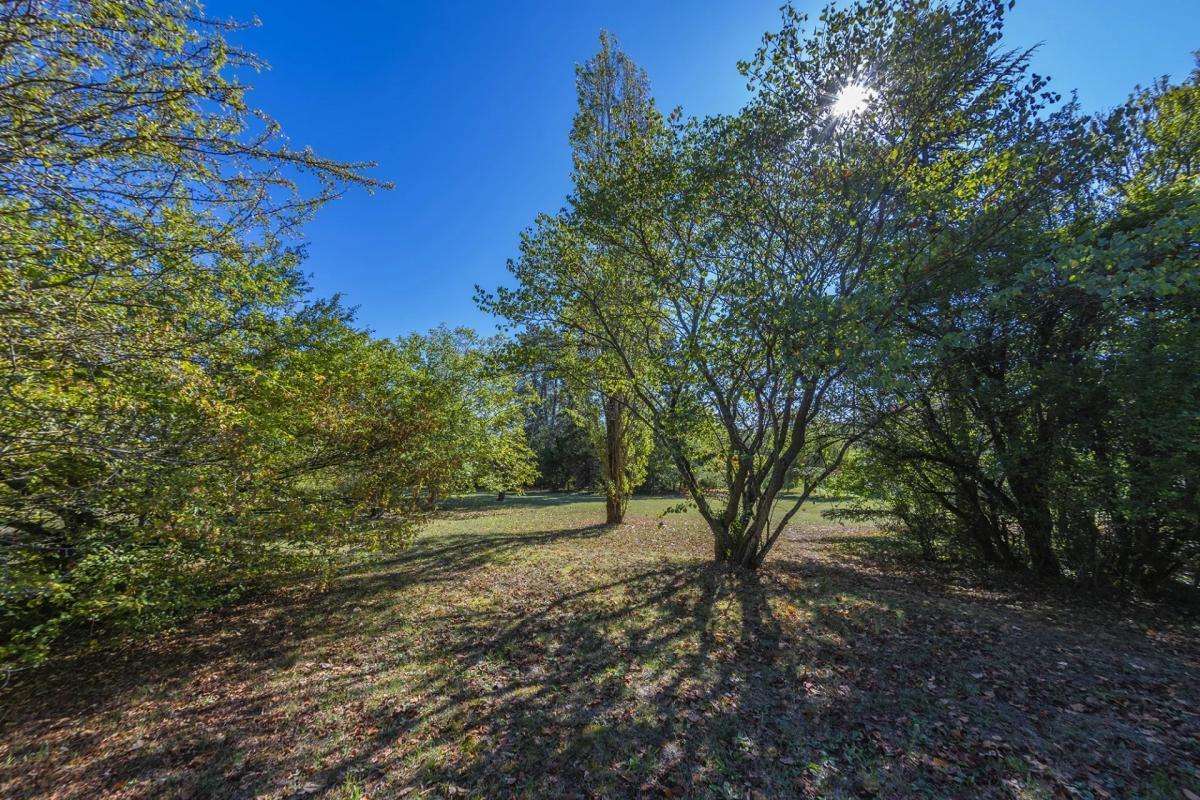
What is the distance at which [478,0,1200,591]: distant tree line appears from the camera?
5.70 metres

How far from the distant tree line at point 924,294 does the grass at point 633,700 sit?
7.21ft

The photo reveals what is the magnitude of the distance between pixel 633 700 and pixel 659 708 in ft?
1.00

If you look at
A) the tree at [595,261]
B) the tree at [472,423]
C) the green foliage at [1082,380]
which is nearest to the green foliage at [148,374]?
the tree at [472,423]

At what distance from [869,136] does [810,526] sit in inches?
610

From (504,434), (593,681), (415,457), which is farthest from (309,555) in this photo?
(504,434)

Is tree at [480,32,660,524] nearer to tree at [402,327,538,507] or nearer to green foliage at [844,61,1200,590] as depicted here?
tree at [402,327,538,507]

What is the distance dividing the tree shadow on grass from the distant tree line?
2.61m

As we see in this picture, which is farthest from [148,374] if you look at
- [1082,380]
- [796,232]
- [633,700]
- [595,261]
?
[1082,380]

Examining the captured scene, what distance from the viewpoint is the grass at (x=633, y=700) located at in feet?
10.7

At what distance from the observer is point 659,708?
416cm

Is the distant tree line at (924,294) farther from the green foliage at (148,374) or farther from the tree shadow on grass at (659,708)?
the green foliage at (148,374)

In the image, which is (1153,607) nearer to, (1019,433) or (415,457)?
(1019,433)

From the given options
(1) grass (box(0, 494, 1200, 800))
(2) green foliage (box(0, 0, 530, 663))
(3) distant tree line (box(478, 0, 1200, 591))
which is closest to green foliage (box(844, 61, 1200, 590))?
(3) distant tree line (box(478, 0, 1200, 591))

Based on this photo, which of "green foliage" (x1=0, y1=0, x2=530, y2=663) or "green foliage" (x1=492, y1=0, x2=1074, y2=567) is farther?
"green foliage" (x1=492, y1=0, x2=1074, y2=567)
